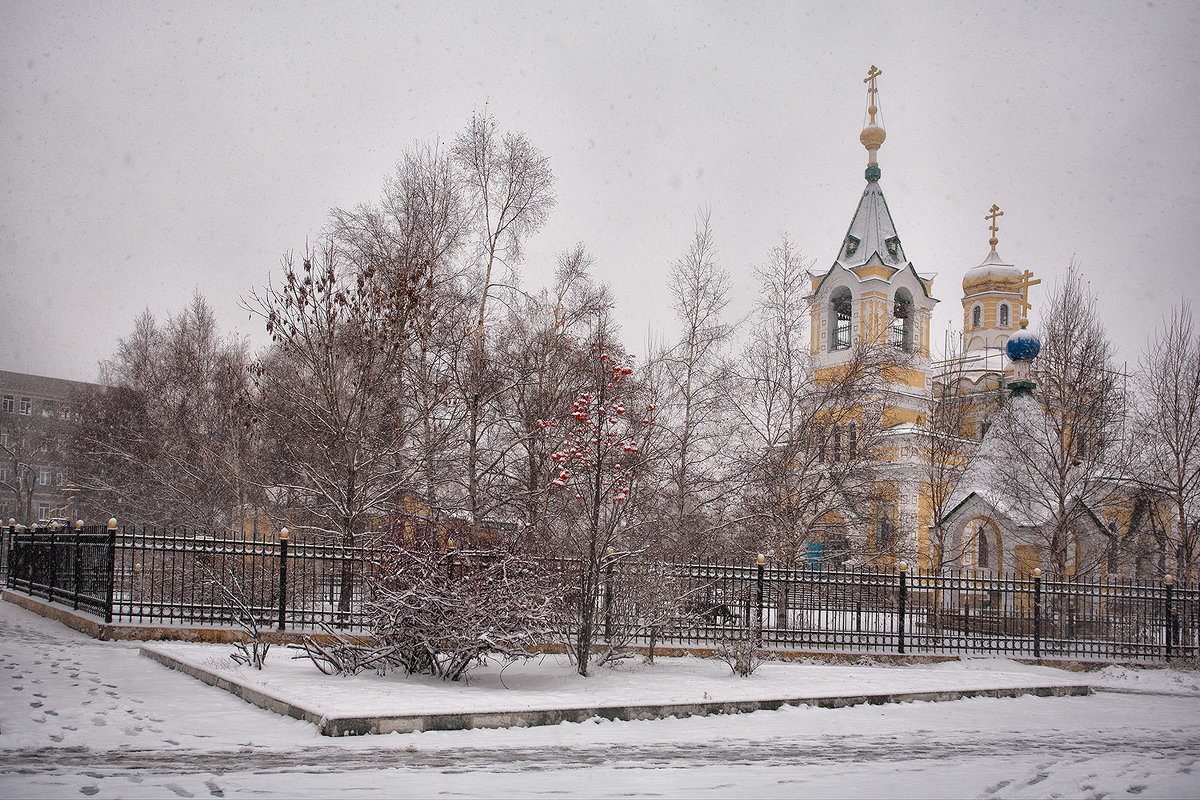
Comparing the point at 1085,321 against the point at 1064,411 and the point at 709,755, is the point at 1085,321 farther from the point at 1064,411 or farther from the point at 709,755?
the point at 709,755

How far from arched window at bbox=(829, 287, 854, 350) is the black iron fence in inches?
869

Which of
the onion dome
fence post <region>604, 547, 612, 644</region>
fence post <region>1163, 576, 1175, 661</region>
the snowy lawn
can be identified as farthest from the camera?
the onion dome

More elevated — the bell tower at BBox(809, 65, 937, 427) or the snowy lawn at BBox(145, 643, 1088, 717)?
the bell tower at BBox(809, 65, 937, 427)

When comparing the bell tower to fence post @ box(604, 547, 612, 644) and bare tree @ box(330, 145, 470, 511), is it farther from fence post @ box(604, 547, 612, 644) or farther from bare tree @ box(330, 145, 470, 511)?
fence post @ box(604, 547, 612, 644)

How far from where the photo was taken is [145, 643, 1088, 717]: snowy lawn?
8.30 metres

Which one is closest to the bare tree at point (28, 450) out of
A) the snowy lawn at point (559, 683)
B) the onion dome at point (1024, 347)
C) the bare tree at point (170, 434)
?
the bare tree at point (170, 434)

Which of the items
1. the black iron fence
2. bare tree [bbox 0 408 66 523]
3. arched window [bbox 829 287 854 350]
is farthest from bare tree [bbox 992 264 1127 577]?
bare tree [bbox 0 408 66 523]

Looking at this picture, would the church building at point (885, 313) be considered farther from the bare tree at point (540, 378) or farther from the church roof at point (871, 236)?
the bare tree at point (540, 378)

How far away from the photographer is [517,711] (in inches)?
321

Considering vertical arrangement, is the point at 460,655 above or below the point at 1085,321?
below

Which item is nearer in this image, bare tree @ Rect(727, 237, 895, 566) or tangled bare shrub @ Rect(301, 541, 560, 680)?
tangled bare shrub @ Rect(301, 541, 560, 680)

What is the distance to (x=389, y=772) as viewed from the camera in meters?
6.23

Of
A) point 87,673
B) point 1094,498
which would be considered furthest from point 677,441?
point 87,673

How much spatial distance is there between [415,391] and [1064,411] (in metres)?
17.6
